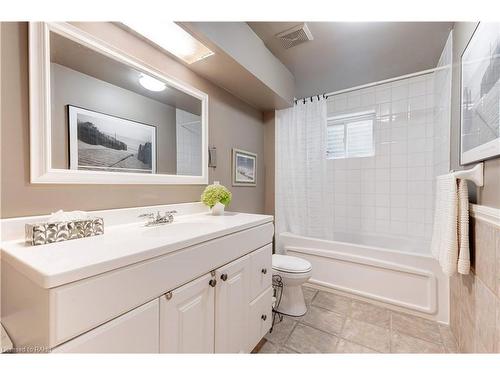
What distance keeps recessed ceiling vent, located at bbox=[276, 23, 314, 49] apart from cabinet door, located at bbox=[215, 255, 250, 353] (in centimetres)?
161

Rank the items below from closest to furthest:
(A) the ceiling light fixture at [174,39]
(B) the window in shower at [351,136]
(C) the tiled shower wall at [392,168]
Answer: (A) the ceiling light fixture at [174,39] → (C) the tiled shower wall at [392,168] → (B) the window in shower at [351,136]

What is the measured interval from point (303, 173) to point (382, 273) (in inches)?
46.0

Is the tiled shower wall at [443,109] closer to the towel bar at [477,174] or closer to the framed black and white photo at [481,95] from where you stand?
the framed black and white photo at [481,95]

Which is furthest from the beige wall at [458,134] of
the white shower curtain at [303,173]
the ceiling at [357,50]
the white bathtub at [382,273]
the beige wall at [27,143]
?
the beige wall at [27,143]

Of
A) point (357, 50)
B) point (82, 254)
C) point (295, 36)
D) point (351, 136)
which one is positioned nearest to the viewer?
point (82, 254)

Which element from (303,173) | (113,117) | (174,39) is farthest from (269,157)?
(113,117)

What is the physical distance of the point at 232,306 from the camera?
1062 millimetres

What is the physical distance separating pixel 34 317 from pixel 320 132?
90.8 inches

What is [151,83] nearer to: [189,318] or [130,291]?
[130,291]

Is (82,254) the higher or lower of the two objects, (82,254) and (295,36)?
the lower

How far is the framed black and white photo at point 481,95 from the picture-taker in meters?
0.85

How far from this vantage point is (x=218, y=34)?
1258mm
